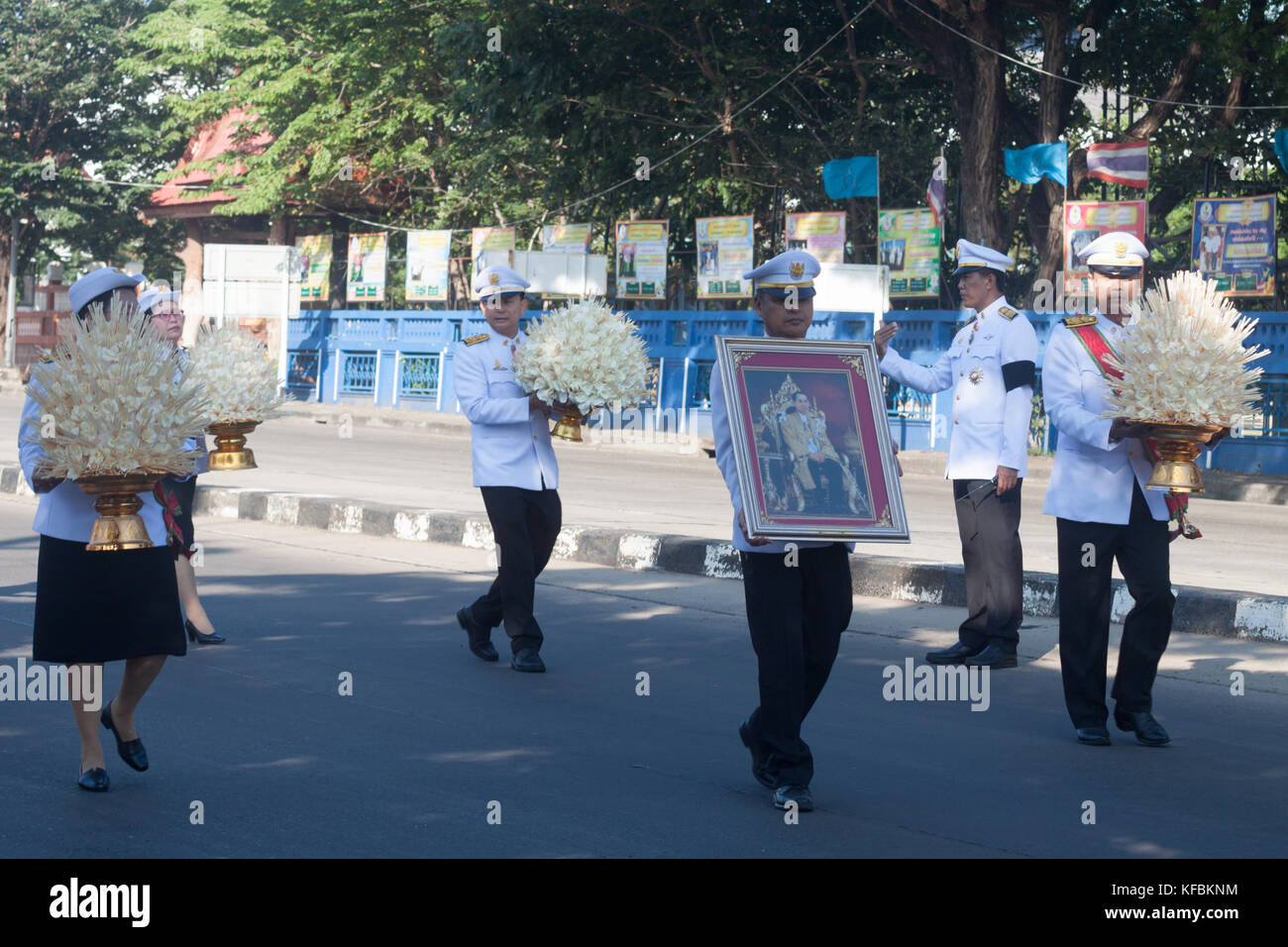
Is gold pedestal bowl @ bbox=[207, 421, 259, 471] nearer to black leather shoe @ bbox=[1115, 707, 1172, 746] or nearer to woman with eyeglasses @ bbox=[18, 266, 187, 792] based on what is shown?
woman with eyeglasses @ bbox=[18, 266, 187, 792]

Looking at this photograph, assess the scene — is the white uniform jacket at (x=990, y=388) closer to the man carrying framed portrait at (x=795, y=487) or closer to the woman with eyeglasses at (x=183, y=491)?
the man carrying framed portrait at (x=795, y=487)

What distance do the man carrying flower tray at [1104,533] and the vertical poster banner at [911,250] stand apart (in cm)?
1503

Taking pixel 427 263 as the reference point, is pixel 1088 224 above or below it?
below

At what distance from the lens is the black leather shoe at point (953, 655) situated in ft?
24.9

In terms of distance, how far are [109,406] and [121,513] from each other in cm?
38

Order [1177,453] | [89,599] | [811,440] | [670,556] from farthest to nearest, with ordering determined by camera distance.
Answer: [670,556], [1177,453], [811,440], [89,599]

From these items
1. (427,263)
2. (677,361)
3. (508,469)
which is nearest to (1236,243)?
(677,361)

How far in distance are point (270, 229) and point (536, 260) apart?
13047 millimetres

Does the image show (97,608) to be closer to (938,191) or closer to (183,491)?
(183,491)

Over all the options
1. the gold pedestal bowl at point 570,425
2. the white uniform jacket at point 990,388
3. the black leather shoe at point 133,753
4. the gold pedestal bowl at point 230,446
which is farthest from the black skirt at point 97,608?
the white uniform jacket at point 990,388

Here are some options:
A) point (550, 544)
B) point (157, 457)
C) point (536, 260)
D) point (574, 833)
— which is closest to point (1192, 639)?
point (550, 544)

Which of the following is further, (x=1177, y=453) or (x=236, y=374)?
(x=236, y=374)

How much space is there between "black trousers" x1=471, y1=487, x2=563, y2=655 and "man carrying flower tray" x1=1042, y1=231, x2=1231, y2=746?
2524mm

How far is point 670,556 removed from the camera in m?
10.7
